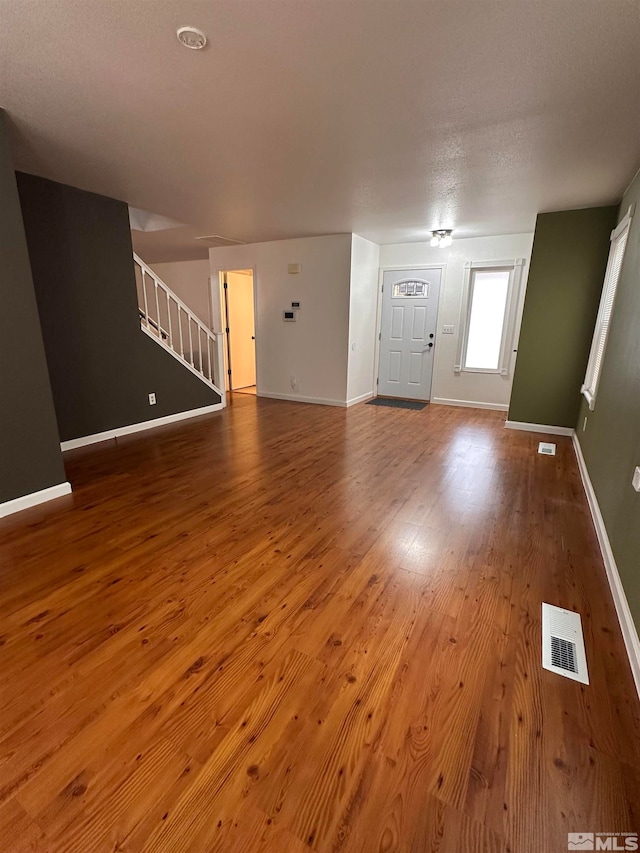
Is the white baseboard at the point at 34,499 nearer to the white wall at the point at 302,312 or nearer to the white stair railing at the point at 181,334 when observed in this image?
the white stair railing at the point at 181,334

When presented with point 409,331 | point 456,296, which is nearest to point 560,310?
point 456,296

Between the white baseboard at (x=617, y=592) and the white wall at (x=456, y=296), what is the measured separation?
3.25 meters

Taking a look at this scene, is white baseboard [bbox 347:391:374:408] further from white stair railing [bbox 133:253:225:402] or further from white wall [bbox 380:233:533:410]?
white stair railing [bbox 133:253:225:402]

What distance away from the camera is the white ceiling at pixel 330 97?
5.37 feet

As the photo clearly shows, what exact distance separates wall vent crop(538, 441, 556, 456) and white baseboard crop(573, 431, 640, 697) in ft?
3.39

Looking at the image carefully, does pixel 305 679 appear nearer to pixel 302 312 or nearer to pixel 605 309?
pixel 605 309

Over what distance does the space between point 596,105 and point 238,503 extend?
3402 mm

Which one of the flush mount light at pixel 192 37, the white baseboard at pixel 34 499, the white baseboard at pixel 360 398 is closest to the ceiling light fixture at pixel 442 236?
the white baseboard at pixel 360 398

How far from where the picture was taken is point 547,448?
427 cm

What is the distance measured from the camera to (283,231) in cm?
548

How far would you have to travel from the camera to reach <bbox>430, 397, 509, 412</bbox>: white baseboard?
6.11 meters

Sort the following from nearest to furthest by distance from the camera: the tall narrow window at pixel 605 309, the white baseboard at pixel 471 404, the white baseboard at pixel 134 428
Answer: the tall narrow window at pixel 605 309 < the white baseboard at pixel 134 428 < the white baseboard at pixel 471 404

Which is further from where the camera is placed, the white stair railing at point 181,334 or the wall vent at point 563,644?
the white stair railing at point 181,334

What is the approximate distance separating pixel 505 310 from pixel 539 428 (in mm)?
2031
